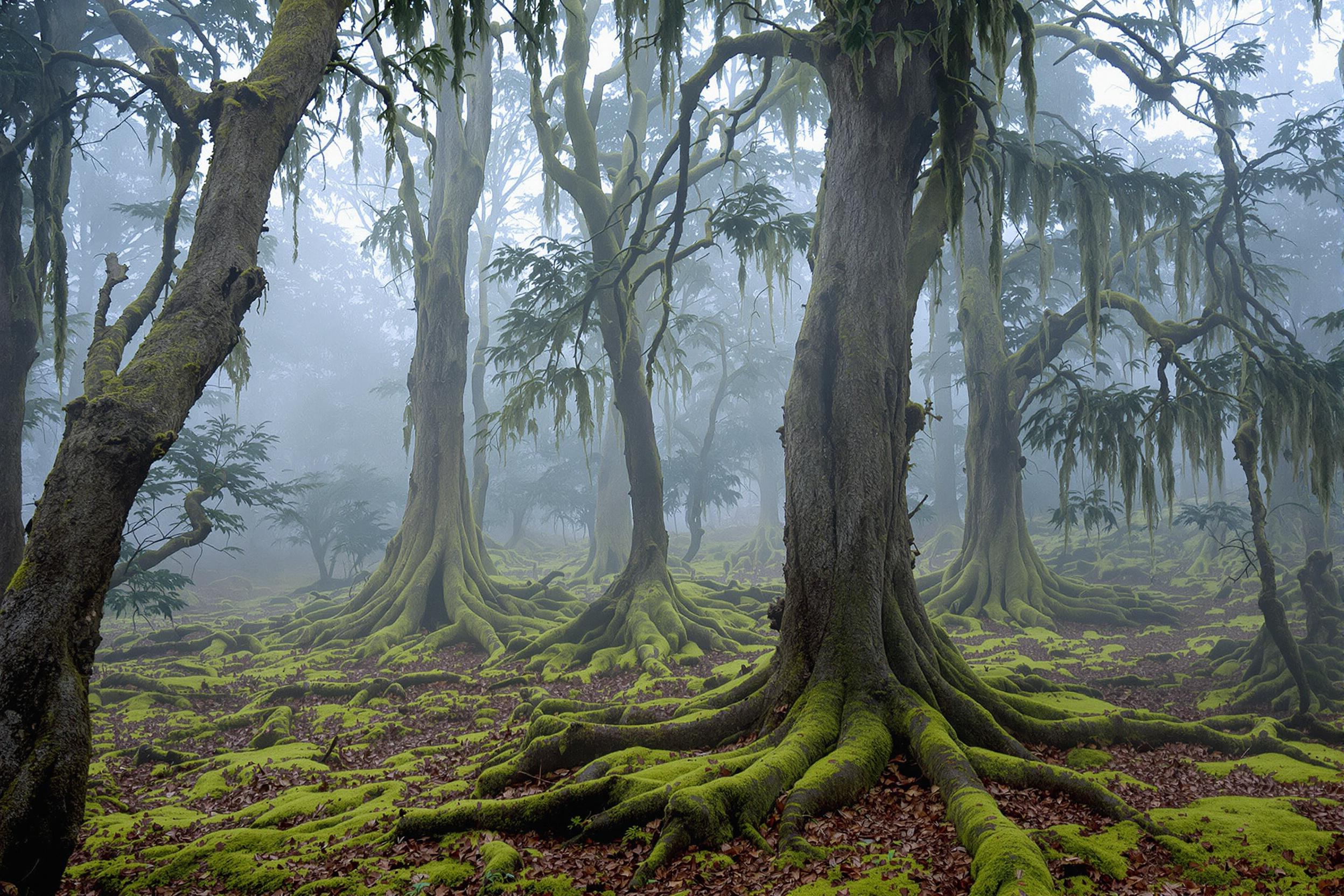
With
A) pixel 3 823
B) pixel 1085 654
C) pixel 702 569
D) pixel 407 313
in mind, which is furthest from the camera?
pixel 407 313

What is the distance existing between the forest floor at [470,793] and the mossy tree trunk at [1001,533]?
2.87m

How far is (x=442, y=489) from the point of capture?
14234 mm

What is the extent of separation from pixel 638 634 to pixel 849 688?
633 cm

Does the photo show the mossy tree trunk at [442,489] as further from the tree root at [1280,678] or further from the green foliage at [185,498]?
the tree root at [1280,678]

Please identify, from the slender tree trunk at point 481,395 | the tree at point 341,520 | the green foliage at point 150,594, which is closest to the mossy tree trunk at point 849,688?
the green foliage at point 150,594

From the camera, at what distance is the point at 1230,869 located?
3.59 meters

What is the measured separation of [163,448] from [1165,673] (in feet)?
37.9

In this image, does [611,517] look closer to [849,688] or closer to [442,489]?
[442,489]

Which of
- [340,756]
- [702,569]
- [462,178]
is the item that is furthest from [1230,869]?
[702,569]

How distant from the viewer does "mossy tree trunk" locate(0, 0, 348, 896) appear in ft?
9.74

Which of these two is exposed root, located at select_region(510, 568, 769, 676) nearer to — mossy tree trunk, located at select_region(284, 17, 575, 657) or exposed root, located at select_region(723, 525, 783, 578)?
mossy tree trunk, located at select_region(284, 17, 575, 657)

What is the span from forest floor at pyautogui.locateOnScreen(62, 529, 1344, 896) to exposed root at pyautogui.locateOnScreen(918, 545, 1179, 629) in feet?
8.55

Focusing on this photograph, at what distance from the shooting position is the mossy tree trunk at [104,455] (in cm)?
297

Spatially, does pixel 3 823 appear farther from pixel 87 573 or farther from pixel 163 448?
pixel 163 448
